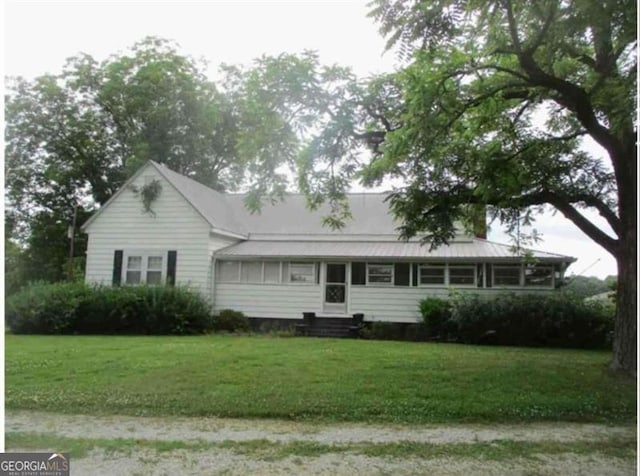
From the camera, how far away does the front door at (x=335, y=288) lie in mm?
14391

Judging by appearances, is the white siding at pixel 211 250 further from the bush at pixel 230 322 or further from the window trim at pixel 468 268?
the window trim at pixel 468 268

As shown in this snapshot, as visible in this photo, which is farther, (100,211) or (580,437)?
(100,211)

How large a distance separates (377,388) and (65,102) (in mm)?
12270

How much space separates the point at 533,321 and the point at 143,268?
10.6 metres

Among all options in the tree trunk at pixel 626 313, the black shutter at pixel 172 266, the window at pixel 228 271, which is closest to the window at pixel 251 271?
the window at pixel 228 271

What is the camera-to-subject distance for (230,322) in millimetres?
13766

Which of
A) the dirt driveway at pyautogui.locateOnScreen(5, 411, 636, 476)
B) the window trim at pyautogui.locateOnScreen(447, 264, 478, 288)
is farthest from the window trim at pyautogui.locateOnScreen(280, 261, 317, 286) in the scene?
the dirt driveway at pyautogui.locateOnScreen(5, 411, 636, 476)

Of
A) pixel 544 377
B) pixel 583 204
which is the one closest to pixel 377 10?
pixel 544 377

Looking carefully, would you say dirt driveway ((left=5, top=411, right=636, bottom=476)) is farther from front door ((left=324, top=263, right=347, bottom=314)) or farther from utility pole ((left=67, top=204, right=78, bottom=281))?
utility pole ((left=67, top=204, right=78, bottom=281))

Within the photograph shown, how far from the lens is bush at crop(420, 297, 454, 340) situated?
12.2 m

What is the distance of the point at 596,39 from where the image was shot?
4.30 m

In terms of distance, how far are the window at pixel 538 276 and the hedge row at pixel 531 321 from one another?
1.24 meters

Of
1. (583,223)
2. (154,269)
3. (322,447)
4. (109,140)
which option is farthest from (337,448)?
(109,140)

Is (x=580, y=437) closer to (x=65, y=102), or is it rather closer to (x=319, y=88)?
(x=319, y=88)
